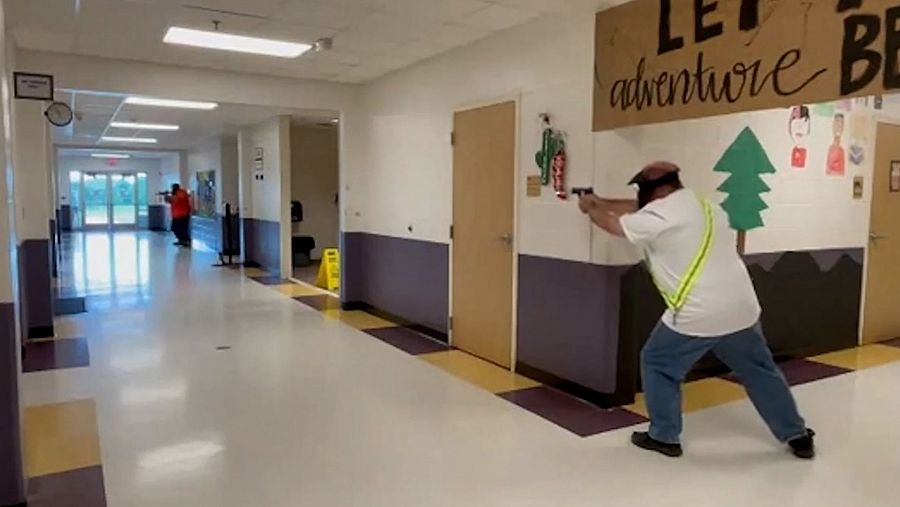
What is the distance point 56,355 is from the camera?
5.11m

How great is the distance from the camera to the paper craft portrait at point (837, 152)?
5.28 metres

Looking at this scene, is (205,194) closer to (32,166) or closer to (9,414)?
(32,166)

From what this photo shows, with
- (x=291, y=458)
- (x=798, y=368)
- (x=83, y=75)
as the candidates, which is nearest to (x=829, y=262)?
(x=798, y=368)

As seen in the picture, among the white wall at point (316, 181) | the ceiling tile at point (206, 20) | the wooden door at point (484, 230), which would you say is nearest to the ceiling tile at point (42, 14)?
the ceiling tile at point (206, 20)

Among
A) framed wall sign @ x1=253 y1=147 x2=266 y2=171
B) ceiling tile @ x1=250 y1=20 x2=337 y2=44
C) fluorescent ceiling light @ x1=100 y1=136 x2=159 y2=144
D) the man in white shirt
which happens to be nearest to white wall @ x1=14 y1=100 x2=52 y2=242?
ceiling tile @ x1=250 y1=20 x2=337 y2=44

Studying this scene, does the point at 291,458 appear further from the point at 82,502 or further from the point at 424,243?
the point at 424,243

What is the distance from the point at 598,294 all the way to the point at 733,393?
49.5 inches

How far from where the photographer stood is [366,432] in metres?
3.55

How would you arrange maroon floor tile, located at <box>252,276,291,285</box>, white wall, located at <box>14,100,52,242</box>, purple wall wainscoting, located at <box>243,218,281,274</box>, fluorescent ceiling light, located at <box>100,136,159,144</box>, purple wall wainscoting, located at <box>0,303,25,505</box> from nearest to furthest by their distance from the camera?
1. purple wall wainscoting, located at <box>0,303,25,505</box>
2. white wall, located at <box>14,100,52,242</box>
3. maroon floor tile, located at <box>252,276,291,285</box>
4. purple wall wainscoting, located at <box>243,218,281,274</box>
5. fluorescent ceiling light, located at <box>100,136,159,144</box>

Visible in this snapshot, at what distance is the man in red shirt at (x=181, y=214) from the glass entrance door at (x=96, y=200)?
7.52m

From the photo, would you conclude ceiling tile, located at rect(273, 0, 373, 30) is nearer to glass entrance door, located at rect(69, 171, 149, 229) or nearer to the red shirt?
the red shirt

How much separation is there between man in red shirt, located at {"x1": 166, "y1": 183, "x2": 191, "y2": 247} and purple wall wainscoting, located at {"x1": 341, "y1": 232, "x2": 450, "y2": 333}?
906cm

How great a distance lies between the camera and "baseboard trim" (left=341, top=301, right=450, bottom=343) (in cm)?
588

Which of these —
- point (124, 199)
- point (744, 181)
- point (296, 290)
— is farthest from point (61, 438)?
point (124, 199)
